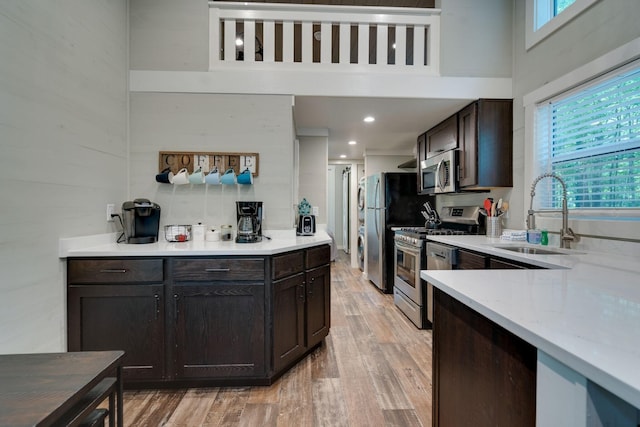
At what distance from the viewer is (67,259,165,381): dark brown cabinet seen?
6.15 feet

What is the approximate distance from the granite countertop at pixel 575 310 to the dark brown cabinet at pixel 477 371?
76 mm

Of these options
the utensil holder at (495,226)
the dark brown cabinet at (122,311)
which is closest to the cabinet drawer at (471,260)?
the utensil holder at (495,226)

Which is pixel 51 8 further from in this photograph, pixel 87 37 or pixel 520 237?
pixel 520 237

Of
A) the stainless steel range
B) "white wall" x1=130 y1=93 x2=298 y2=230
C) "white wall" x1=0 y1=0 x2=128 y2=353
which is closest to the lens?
"white wall" x1=0 y1=0 x2=128 y2=353

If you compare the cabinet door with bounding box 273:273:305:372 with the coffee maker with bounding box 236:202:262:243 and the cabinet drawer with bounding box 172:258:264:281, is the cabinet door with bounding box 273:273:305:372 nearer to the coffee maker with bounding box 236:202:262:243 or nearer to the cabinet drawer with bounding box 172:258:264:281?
the cabinet drawer with bounding box 172:258:264:281

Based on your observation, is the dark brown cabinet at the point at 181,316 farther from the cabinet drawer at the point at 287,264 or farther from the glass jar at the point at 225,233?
the glass jar at the point at 225,233

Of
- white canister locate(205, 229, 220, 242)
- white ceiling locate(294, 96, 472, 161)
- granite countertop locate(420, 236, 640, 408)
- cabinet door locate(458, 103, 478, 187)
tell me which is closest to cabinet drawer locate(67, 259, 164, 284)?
white canister locate(205, 229, 220, 242)

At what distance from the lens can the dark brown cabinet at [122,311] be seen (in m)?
1.88

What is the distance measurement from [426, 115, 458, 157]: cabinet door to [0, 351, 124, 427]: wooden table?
3094 millimetres

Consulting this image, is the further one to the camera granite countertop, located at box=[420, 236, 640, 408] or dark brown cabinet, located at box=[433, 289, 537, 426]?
dark brown cabinet, located at box=[433, 289, 537, 426]

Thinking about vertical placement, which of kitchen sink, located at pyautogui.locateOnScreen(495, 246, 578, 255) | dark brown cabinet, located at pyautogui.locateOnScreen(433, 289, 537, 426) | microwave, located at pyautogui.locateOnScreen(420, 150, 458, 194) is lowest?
dark brown cabinet, located at pyautogui.locateOnScreen(433, 289, 537, 426)

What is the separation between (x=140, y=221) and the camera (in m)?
2.35

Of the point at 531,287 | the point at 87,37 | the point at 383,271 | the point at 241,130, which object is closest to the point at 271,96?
the point at 241,130

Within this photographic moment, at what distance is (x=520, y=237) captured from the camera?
2.38m
